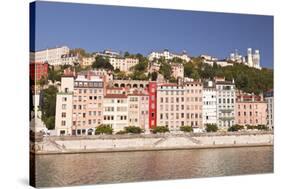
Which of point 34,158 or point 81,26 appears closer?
point 34,158

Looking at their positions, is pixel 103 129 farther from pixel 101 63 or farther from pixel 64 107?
pixel 101 63

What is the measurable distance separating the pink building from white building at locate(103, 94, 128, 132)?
180 centimetres

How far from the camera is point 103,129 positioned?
28.9 ft

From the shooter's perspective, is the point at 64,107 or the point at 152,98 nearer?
the point at 64,107

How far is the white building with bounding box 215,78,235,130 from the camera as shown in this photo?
31.9 feet

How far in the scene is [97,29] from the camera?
8750 mm

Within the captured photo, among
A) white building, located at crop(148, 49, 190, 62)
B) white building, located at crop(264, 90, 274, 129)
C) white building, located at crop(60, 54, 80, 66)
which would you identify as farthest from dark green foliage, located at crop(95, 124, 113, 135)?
white building, located at crop(264, 90, 274, 129)

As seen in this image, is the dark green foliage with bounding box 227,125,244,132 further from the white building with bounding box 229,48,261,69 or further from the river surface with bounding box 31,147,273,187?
the white building with bounding box 229,48,261,69

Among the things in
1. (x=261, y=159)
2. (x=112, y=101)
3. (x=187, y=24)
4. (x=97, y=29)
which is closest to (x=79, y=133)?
(x=112, y=101)

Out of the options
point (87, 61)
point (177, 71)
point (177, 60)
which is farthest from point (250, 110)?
point (87, 61)

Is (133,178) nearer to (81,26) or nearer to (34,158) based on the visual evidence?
(34,158)

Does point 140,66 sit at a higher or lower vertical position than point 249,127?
higher

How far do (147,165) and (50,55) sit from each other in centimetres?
193

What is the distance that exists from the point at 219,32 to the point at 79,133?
96.7 inches
